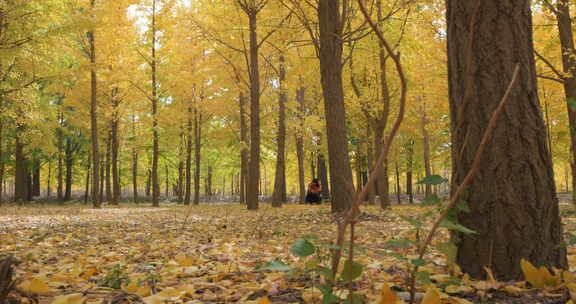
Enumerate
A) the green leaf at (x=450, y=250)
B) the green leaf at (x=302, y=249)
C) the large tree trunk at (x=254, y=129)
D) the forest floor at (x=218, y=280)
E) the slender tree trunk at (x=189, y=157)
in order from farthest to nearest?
the slender tree trunk at (x=189, y=157), the large tree trunk at (x=254, y=129), the forest floor at (x=218, y=280), the green leaf at (x=450, y=250), the green leaf at (x=302, y=249)

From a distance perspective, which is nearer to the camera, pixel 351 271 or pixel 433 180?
pixel 351 271

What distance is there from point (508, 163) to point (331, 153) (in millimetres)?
5565

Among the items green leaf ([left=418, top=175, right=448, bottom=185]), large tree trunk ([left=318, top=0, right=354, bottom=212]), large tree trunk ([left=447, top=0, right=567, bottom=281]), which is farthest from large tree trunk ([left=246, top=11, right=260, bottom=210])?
green leaf ([left=418, top=175, right=448, bottom=185])

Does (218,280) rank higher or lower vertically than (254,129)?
lower

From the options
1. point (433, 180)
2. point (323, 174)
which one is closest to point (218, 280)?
point (433, 180)

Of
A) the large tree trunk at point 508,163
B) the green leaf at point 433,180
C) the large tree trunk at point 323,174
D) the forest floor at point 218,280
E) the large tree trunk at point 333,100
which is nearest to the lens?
the green leaf at point 433,180

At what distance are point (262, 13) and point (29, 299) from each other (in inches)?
439

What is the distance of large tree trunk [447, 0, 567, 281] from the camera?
→ 69.3 inches

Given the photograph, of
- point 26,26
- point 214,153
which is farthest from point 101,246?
point 214,153

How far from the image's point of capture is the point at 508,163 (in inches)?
69.5

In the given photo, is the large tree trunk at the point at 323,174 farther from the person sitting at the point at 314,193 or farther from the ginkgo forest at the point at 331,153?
the person sitting at the point at 314,193

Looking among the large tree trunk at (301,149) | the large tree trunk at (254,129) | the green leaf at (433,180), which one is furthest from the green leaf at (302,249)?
the large tree trunk at (301,149)

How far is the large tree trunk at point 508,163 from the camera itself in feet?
5.77

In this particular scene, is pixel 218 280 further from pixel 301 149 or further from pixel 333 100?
pixel 301 149
